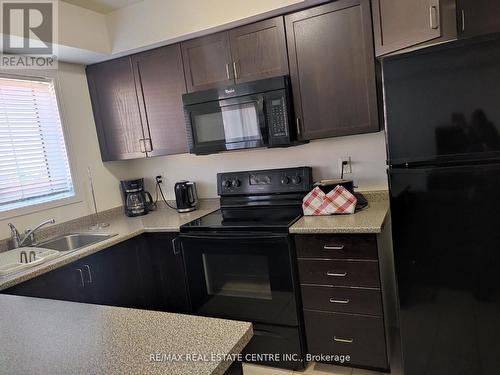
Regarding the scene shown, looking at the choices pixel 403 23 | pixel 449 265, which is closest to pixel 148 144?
pixel 403 23

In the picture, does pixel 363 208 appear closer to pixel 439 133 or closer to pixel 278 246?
pixel 278 246

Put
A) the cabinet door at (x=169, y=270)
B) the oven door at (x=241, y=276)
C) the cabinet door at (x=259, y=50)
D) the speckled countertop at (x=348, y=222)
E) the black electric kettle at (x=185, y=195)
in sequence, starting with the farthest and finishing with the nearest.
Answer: the black electric kettle at (x=185, y=195), the cabinet door at (x=169, y=270), the cabinet door at (x=259, y=50), the oven door at (x=241, y=276), the speckled countertop at (x=348, y=222)

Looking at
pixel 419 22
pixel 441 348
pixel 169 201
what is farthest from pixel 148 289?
pixel 419 22

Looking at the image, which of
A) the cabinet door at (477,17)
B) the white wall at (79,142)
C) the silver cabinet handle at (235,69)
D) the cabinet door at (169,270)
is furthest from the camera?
the white wall at (79,142)

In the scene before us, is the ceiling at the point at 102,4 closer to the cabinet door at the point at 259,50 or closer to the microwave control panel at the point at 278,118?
the cabinet door at the point at 259,50

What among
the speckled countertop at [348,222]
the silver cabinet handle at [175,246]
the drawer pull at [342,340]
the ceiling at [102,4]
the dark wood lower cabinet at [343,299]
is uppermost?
the ceiling at [102,4]

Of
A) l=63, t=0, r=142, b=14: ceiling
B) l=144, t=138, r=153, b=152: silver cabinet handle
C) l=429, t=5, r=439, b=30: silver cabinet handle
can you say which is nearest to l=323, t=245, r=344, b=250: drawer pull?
l=429, t=5, r=439, b=30: silver cabinet handle

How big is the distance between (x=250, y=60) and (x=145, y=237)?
138 cm

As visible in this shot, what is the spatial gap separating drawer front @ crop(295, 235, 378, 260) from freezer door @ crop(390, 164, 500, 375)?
0.63ft

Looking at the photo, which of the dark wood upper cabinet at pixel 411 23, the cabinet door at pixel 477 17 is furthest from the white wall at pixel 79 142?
the cabinet door at pixel 477 17

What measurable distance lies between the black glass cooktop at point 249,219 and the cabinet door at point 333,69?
19.9 inches

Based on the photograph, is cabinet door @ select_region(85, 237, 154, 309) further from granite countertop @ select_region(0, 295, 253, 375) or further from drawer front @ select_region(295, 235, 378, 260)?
drawer front @ select_region(295, 235, 378, 260)

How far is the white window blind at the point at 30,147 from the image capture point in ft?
7.30

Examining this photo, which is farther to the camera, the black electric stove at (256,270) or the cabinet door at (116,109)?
the cabinet door at (116,109)
